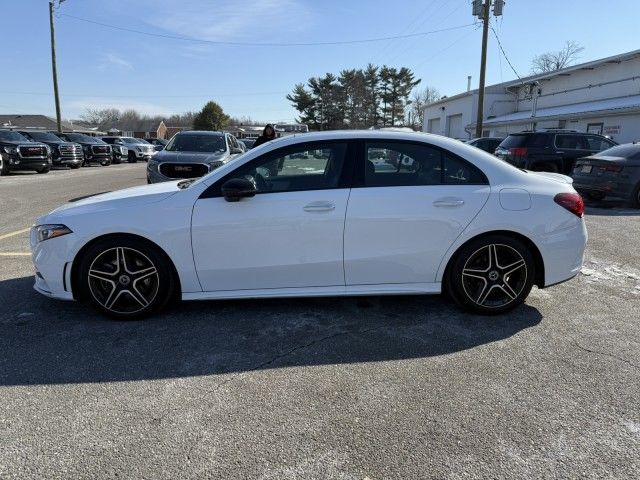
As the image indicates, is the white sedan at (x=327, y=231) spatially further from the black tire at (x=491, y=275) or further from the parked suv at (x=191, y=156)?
the parked suv at (x=191, y=156)

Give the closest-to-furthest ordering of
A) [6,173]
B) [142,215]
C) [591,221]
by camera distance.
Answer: [142,215]
[591,221]
[6,173]

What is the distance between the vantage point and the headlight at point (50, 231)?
12.7 ft

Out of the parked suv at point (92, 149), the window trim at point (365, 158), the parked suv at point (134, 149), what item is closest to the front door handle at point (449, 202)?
the window trim at point (365, 158)

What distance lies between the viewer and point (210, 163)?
10.8m

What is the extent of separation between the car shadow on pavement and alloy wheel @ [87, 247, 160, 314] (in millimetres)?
168

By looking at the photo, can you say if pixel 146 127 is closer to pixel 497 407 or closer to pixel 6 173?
pixel 6 173

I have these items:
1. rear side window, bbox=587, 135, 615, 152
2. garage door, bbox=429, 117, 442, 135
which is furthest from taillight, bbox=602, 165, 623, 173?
garage door, bbox=429, 117, 442, 135

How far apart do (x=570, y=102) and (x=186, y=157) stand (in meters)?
29.5

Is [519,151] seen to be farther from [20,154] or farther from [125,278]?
[20,154]

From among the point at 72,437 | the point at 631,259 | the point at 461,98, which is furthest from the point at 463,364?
the point at 461,98

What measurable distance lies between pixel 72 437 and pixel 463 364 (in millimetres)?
2448

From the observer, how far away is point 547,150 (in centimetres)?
1312

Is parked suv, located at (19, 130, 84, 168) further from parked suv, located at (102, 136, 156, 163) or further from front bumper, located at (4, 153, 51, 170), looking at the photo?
parked suv, located at (102, 136, 156, 163)

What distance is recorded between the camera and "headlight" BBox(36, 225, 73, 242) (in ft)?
12.7
